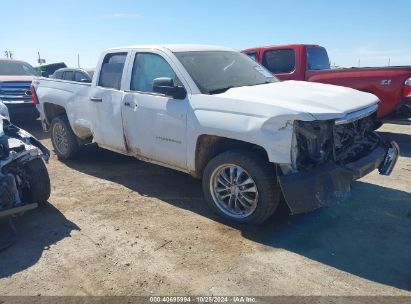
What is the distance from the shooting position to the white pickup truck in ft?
11.5

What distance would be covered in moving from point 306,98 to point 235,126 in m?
0.79

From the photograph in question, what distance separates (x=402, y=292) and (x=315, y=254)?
2.56 ft

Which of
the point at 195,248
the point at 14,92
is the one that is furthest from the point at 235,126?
the point at 14,92

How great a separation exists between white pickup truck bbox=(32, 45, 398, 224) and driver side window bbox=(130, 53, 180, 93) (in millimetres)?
14

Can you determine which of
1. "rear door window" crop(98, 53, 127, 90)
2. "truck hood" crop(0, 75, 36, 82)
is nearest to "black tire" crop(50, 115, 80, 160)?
"rear door window" crop(98, 53, 127, 90)

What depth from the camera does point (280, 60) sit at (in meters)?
8.69

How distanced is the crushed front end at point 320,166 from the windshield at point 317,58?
485cm

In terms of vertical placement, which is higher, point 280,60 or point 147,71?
point 280,60

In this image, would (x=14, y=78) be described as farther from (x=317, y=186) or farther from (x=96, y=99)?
(x=317, y=186)

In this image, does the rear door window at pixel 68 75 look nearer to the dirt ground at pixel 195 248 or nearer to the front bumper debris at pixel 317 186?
the dirt ground at pixel 195 248

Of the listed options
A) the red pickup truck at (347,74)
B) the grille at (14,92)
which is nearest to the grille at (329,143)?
the red pickup truck at (347,74)

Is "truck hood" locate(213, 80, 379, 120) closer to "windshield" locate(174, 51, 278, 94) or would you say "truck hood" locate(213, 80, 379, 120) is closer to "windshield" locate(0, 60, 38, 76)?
"windshield" locate(174, 51, 278, 94)

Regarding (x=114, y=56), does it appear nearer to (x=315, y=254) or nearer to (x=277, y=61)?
(x=315, y=254)

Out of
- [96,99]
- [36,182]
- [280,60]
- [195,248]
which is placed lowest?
[195,248]
